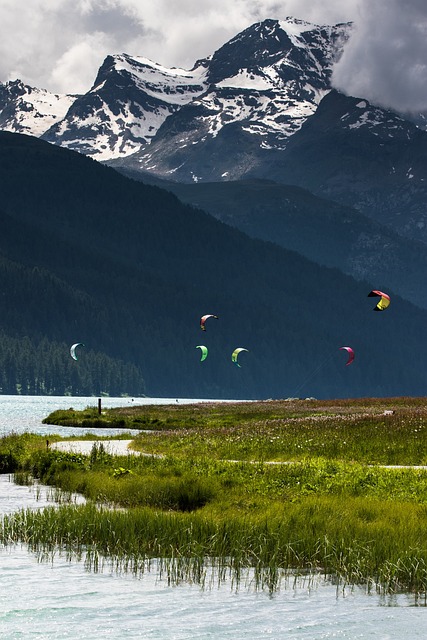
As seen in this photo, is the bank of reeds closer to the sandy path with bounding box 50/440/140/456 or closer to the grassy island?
the grassy island

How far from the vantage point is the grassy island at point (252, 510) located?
65.2ft

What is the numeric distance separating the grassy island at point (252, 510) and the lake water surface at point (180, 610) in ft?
1.78

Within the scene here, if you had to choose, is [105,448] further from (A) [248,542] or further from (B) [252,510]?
(A) [248,542]

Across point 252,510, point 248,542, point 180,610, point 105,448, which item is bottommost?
point 180,610

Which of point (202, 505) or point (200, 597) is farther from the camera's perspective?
point (202, 505)

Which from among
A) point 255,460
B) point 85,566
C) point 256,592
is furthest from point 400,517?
point 255,460

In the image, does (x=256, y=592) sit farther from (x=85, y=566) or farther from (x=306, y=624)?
(x=85, y=566)

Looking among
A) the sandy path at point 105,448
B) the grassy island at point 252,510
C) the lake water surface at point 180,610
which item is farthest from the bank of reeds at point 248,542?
the sandy path at point 105,448

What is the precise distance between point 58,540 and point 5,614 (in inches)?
201

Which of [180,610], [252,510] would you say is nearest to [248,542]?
[180,610]

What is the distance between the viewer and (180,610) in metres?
17.5

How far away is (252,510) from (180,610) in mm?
7520

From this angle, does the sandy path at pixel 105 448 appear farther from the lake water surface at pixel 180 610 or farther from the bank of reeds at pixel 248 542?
the lake water surface at pixel 180 610

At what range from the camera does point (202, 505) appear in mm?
27469
